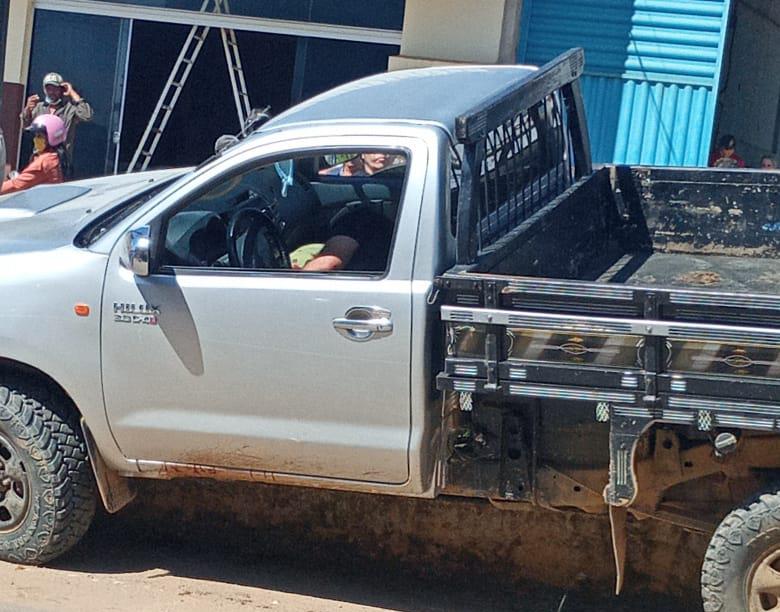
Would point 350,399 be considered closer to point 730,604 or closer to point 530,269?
point 530,269

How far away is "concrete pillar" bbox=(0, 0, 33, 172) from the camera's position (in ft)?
40.8

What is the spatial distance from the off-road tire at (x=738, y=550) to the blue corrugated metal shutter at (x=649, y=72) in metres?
6.61

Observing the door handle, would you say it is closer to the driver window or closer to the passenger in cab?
the driver window

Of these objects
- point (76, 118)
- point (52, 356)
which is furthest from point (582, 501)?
point (76, 118)

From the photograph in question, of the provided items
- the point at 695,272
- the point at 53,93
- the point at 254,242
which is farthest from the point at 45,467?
the point at 53,93

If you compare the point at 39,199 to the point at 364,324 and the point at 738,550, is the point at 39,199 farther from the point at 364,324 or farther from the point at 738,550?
the point at 738,550

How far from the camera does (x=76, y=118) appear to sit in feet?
38.9

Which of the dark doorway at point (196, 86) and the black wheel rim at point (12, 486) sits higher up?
the dark doorway at point (196, 86)

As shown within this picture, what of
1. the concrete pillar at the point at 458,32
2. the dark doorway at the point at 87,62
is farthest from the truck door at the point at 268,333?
the dark doorway at the point at 87,62

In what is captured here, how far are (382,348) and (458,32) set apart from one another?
6.99 meters

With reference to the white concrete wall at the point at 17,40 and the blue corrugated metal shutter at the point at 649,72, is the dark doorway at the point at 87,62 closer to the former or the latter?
the white concrete wall at the point at 17,40

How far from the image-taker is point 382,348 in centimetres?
448

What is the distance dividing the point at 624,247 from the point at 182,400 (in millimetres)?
2397

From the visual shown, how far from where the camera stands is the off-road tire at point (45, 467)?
495cm
